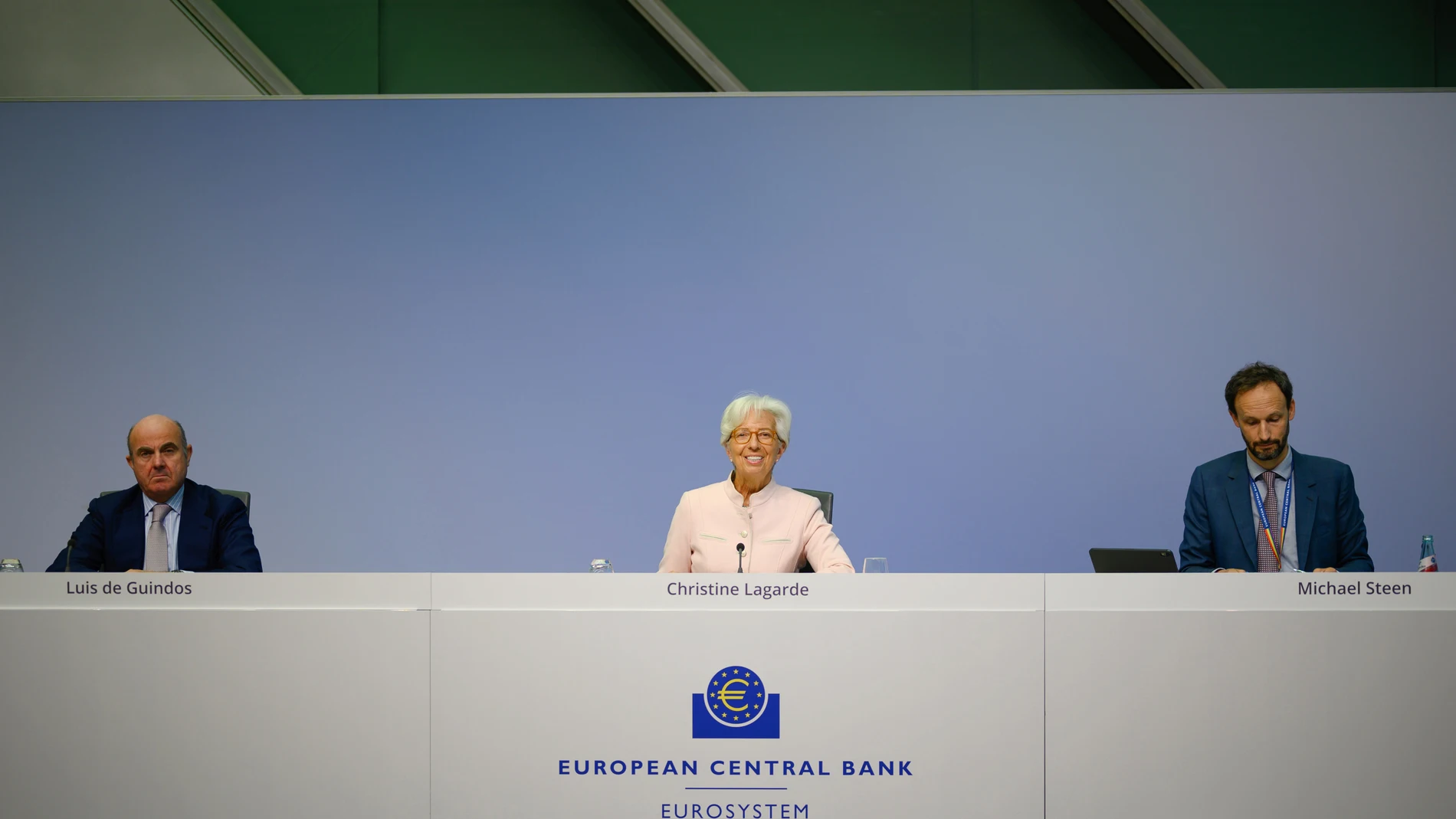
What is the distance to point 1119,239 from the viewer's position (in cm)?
456

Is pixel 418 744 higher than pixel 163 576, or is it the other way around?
pixel 163 576

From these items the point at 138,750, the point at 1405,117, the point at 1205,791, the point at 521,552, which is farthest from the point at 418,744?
the point at 1405,117

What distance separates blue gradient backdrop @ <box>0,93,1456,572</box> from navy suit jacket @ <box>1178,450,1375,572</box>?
59.2 inches

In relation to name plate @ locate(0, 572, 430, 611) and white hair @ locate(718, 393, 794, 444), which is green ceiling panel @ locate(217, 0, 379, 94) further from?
name plate @ locate(0, 572, 430, 611)

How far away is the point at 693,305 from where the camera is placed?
4.65 meters

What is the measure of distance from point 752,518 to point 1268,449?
1.53 meters

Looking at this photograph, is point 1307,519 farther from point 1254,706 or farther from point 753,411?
point 753,411

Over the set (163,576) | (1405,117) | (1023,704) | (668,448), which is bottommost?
(1023,704)

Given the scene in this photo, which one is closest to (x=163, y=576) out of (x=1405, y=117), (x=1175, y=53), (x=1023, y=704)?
(x=1023, y=704)

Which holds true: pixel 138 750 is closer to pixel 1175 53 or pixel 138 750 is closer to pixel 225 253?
pixel 225 253

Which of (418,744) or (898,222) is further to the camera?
(898,222)

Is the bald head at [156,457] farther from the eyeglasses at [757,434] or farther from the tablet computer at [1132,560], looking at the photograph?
the tablet computer at [1132,560]

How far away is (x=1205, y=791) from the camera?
6.88ft

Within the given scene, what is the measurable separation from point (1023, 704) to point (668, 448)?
2.68 meters
